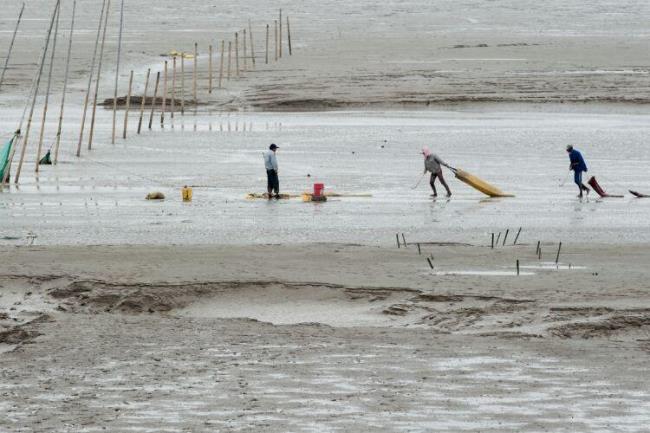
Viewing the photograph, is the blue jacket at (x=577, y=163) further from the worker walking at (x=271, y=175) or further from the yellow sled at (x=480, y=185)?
the worker walking at (x=271, y=175)

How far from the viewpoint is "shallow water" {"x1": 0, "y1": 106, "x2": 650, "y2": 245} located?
78.4ft

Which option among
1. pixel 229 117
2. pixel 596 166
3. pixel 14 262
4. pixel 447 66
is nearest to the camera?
pixel 14 262

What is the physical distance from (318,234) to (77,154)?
15.3m

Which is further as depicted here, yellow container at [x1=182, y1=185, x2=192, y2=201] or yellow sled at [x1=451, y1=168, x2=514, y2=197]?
yellow sled at [x1=451, y1=168, x2=514, y2=197]

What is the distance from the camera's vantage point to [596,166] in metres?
34.4

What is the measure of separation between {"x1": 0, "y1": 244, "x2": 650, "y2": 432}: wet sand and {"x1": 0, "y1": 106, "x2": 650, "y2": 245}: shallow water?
2.74 meters

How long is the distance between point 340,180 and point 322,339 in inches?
670

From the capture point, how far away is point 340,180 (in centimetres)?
3194

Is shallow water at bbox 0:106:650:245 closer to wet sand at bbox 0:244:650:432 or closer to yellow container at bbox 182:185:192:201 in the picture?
yellow container at bbox 182:185:192:201

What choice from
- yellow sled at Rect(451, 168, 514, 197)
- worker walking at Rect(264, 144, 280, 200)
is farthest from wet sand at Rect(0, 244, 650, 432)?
yellow sled at Rect(451, 168, 514, 197)

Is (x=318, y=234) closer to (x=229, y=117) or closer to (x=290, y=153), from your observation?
(x=290, y=153)

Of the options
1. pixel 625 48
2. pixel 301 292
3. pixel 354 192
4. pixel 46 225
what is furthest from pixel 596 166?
pixel 625 48

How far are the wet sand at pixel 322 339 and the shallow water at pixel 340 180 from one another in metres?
2.74

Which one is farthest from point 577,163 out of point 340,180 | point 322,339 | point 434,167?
point 322,339
